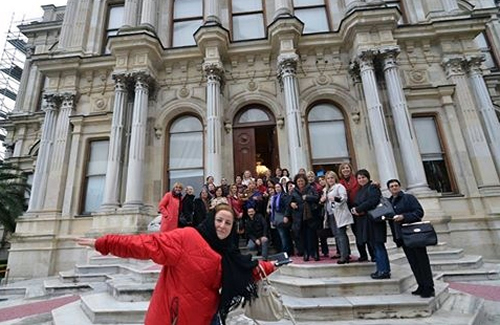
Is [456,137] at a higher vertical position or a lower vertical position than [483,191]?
higher

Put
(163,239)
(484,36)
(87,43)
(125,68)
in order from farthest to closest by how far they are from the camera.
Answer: (484,36), (87,43), (125,68), (163,239)

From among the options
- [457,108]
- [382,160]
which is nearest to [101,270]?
[382,160]

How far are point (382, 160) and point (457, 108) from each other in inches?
158

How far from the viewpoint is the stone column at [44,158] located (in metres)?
10.6

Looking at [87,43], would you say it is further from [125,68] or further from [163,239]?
[163,239]

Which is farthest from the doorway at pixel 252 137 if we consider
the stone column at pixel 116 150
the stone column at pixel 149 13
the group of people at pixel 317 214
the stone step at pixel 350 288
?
the stone step at pixel 350 288

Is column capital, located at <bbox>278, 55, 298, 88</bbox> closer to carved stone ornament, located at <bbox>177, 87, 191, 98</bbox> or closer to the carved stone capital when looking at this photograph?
the carved stone capital

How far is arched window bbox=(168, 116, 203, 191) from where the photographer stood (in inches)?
434

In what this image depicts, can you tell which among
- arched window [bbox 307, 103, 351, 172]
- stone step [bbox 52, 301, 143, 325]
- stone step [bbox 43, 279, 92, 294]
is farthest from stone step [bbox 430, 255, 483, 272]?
stone step [bbox 43, 279, 92, 294]

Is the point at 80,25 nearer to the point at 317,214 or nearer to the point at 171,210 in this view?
the point at 171,210

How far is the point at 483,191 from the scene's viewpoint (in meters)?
9.51

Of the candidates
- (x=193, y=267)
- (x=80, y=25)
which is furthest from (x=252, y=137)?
(x=80, y=25)

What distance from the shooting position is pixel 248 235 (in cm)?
678

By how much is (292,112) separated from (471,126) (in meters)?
6.43
